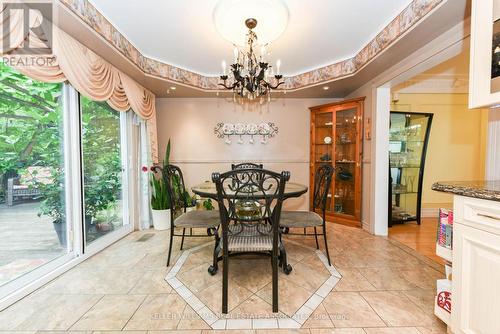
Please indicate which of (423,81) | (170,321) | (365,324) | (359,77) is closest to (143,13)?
(170,321)

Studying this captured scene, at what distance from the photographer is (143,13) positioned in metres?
1.81

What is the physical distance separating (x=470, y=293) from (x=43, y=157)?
316cm

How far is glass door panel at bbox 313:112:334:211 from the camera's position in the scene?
348 cm

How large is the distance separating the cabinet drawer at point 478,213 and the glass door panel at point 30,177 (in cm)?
301

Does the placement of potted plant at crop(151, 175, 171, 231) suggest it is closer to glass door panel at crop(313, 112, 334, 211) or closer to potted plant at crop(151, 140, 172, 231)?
potted plant at crop(151, 140, 172, 231)

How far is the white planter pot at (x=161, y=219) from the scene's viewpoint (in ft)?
10.2

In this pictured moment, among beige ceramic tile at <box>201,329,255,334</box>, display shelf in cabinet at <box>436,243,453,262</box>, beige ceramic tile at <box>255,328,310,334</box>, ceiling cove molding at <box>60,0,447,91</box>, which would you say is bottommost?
beige ceramic tile at <box>201,329,255,334</box>

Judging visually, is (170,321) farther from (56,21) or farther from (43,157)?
(56,21)

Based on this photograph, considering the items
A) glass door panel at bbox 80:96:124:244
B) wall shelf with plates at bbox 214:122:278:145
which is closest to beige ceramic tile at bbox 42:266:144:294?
glass door panel at bbox 80:96:124:244

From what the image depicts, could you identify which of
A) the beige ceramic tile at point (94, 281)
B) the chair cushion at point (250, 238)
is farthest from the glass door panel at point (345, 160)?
the beige ceramic tile at point (94, 281)

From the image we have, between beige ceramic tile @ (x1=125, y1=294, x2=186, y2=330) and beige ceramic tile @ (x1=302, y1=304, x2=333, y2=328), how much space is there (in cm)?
86

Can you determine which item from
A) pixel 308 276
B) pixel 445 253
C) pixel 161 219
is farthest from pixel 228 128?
pixel 445 253

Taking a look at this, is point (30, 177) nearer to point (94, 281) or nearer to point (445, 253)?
point (94, 281)

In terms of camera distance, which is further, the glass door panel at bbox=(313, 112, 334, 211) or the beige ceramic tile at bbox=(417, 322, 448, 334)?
the glass door panel at bbox=(313, 112, 334, 211)
